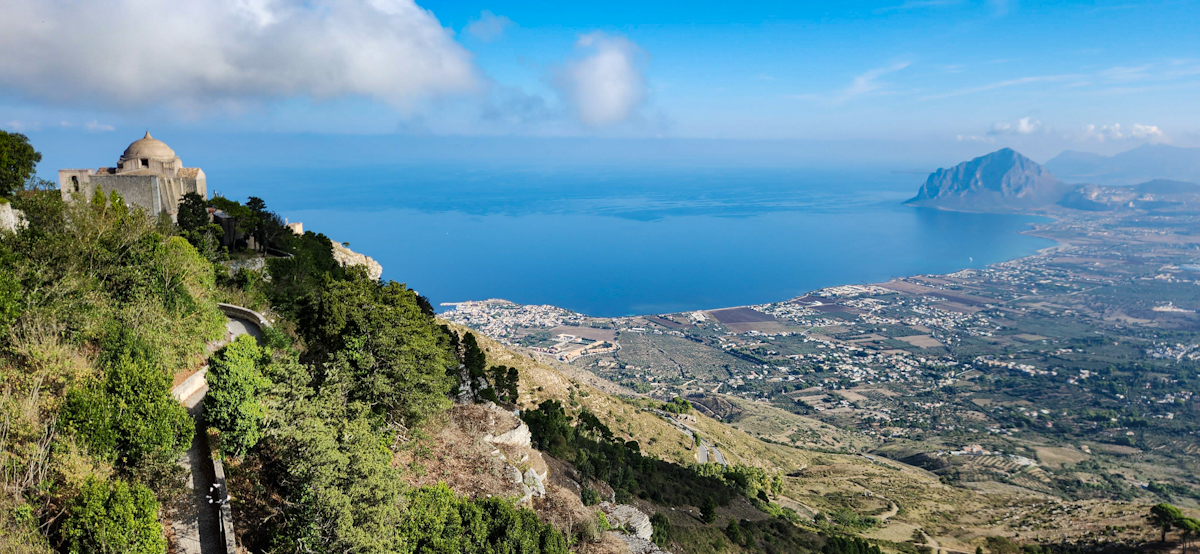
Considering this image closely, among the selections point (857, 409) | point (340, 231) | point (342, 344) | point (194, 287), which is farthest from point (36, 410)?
point (340, 231)

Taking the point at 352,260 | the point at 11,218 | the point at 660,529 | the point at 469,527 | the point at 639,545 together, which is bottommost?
the point at 660,529

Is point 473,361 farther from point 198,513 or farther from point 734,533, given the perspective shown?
point 198,513

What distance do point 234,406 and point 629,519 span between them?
1281cm

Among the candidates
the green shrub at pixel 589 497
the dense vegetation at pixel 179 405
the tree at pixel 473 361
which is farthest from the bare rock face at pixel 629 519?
the tree at pixel 473 361

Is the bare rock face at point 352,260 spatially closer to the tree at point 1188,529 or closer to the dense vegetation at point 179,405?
the dense vegetation at point 179,405

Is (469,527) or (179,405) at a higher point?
(179,405)

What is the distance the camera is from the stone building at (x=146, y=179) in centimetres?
2544

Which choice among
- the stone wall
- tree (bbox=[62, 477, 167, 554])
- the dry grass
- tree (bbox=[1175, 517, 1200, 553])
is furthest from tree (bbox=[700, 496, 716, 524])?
the stone wall

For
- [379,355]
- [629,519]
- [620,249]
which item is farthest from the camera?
[620,249]

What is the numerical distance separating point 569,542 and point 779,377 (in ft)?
219

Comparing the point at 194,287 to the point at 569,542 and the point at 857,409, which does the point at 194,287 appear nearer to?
the point at 569,542

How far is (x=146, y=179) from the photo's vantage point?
26172mm

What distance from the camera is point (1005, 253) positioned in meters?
161

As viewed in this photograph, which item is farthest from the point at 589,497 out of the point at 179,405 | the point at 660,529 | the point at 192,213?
the point at 192,213
